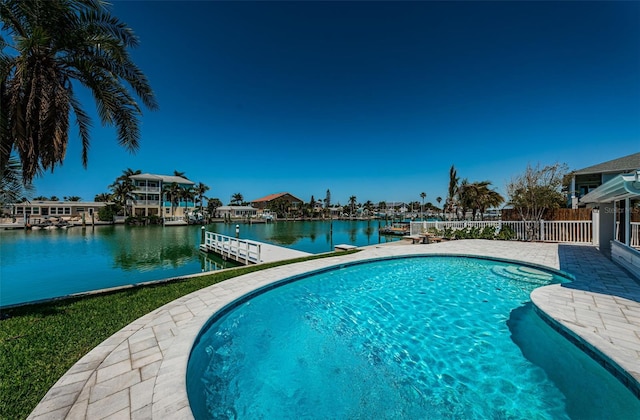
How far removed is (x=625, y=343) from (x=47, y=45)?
988 centimetres

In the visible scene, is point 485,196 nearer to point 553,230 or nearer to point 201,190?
point 553,230

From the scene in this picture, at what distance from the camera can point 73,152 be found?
16.9ft

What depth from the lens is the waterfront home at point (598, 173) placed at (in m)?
14.8

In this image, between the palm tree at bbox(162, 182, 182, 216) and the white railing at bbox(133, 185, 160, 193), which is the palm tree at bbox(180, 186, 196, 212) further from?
the white railing at bbox(133, 185, 160, 193)

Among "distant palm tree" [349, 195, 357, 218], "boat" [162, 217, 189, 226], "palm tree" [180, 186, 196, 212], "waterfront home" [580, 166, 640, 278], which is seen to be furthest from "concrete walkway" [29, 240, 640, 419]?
"distant palm tree" [349, 195, 357, 218]

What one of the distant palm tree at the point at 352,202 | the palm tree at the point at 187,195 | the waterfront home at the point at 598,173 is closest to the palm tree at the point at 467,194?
the waterfront home at the point at 598,173

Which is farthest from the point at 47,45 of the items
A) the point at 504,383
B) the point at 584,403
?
the point at 584,403

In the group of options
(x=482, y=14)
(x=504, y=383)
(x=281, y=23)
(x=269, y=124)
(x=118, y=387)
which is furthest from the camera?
(x=269, y=124)

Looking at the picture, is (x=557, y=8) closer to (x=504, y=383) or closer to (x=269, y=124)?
(x=504, y=383)

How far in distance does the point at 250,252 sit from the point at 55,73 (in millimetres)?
8754

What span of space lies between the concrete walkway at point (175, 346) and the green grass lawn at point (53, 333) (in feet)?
0.58

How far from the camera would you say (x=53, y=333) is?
3412mm

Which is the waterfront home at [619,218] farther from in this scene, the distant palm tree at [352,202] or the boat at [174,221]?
the distant palm tree at [352,202]

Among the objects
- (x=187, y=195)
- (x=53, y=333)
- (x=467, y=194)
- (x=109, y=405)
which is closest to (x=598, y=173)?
(x=467, y=194)
